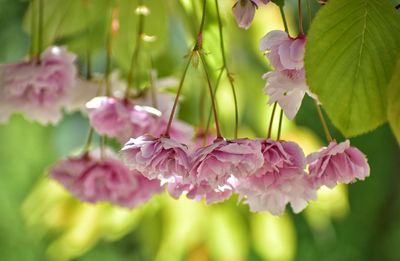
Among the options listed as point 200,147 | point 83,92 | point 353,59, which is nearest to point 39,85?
point 83,92

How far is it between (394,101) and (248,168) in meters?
0.11

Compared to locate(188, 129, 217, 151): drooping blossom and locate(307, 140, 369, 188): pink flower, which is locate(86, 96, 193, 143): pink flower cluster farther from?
locate(307, 140, 369, 188): pink flower

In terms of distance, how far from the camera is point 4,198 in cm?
270

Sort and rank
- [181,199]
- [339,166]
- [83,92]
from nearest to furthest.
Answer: [339,166] < [83,92] < [181,199]

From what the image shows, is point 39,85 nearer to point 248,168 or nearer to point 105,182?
point 105,182

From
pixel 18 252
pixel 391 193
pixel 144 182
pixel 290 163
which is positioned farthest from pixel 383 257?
pixel 290 163

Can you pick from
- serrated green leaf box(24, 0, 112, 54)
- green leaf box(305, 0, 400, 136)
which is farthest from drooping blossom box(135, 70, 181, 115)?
green leaf box(305, 0, 400, 136)

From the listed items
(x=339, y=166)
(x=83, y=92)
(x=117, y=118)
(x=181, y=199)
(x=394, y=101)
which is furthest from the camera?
(x=181, y=199)

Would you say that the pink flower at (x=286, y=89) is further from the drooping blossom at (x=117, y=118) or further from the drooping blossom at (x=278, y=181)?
the drooping blossom at (x=117, y=118)

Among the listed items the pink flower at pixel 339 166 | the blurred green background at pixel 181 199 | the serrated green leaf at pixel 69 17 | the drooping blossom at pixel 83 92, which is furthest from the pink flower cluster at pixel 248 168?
the serrated green leaf at pixel 69 17

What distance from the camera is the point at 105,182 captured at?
800 millimetres

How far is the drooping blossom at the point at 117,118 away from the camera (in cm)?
72

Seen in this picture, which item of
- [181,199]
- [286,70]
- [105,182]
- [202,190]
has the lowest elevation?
[181,199]

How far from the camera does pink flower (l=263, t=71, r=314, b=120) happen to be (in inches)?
21.3
